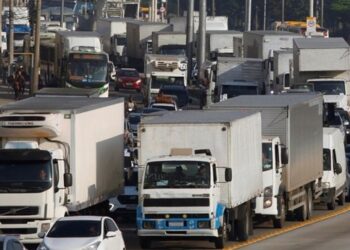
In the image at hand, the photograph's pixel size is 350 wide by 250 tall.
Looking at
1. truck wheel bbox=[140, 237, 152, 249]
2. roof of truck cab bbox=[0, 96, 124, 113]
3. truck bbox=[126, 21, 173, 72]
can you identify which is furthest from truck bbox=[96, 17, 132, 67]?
truck wheel bbox=[140, 237, 152, 249]

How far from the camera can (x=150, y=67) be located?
77.2 m

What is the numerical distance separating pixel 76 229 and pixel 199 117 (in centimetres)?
645

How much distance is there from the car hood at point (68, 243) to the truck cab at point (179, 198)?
14.5 feet

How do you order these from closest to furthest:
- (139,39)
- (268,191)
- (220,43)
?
(268,191)
(220,43)
(139,39)

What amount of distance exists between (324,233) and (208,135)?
601 cm

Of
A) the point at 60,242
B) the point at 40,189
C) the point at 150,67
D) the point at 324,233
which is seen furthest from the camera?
the point at 150,67

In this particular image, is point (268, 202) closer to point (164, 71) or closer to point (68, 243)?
point (68, 243)

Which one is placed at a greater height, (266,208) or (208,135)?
(208,135)

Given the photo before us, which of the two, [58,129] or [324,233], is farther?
[324,233]

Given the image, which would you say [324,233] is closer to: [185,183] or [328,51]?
[185,183]

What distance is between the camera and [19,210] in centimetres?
2867

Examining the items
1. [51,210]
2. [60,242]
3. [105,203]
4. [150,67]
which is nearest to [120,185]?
[105,203]

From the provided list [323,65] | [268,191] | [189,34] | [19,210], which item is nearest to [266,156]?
[268,191]

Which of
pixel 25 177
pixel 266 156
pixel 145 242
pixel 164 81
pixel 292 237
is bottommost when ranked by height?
pixel 164 81
